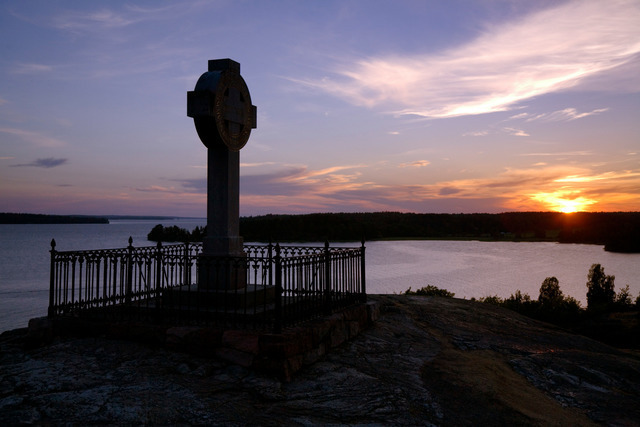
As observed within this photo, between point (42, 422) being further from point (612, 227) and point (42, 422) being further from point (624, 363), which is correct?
point (612, 227)

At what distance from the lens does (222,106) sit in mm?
8305

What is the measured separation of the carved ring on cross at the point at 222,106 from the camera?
7930mm

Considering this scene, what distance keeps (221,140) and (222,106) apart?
68 cm

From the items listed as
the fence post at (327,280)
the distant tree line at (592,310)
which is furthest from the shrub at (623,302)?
the fence post at (327,280)

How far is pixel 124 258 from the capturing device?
7969 millimetres

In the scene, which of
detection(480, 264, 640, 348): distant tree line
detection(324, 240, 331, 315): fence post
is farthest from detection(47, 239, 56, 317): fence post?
detection(480, 264, 640, 348): distant tree line

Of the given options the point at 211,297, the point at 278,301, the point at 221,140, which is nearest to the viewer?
the point at 278,301

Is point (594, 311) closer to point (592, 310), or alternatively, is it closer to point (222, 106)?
point (592, 310)

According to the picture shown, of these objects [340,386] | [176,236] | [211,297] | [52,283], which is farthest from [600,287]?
[52,283]

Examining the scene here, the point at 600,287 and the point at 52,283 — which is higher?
the point at 52,283

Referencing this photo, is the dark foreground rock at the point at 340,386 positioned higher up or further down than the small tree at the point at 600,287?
higher up

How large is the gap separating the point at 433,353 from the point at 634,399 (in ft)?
10.7

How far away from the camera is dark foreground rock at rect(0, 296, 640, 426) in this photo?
5.07 meters

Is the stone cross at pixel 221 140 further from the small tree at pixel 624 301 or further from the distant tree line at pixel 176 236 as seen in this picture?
the small tree at pixel 624 301
